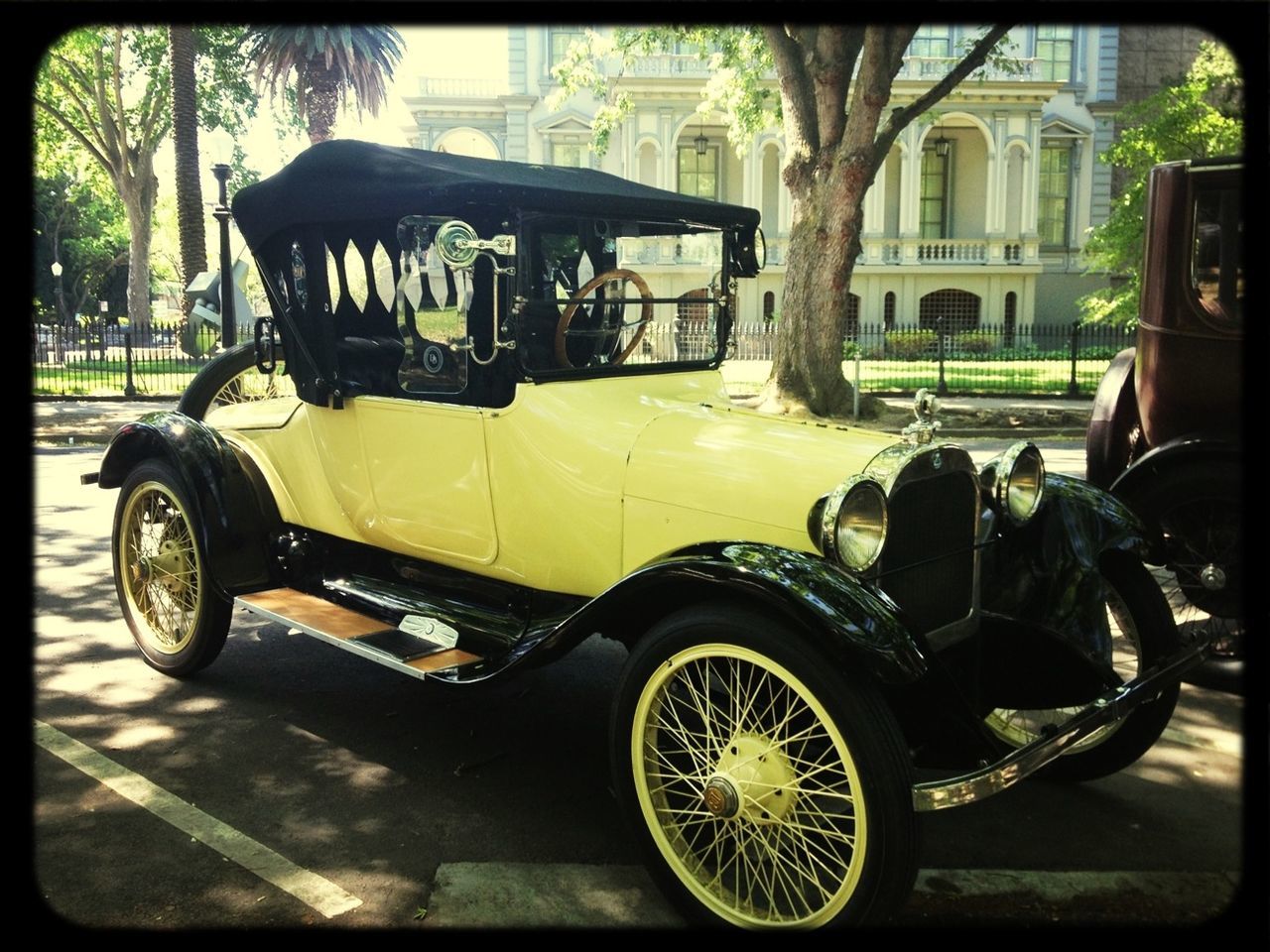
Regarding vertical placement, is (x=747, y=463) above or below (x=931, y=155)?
below

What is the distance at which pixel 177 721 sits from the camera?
4.75m

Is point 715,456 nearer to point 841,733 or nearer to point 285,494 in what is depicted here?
point 841,733

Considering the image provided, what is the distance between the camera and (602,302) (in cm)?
456

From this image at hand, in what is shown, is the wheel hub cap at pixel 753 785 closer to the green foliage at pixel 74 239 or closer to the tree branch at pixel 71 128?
the tree branch at pixel 71 128

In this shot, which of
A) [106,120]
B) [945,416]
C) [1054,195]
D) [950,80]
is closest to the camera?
[950,80]

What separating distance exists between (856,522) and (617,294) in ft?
5.76

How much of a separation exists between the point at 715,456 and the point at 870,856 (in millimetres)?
1532

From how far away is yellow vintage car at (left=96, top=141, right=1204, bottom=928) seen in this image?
122 inches

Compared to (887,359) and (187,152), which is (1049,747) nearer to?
(187,152)

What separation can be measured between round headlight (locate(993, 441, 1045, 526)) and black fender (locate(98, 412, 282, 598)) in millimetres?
3353

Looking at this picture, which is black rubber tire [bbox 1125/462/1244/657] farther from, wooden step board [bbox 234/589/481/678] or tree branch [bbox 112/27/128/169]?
tree branch [bbox 112/27/128/169]

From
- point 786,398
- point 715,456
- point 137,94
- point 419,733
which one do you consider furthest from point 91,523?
point 137,94

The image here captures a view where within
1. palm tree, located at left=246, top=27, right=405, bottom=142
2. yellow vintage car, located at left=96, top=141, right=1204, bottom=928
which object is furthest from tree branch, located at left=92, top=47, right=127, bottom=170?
yellow vintage car, located at left=96, top=141, right=1204, bottom=928

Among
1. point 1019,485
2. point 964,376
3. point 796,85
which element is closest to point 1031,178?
point 964,376
